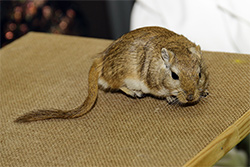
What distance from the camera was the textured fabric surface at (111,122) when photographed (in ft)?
4.09

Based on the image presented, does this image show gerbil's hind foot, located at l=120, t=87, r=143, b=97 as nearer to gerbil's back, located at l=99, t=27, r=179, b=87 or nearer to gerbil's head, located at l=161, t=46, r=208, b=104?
gerbil's back, located at l=99, t=27, r=179, b=87

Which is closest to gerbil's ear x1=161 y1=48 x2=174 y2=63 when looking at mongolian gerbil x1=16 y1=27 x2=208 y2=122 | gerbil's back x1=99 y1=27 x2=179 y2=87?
mongolian gerbil x1=16 y1=27 x2=208 y2=122

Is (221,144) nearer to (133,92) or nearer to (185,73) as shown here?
(185,73)

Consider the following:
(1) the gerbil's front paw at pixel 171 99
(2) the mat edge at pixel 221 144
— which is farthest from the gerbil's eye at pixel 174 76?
(2) the mat edge at pixel 221 144

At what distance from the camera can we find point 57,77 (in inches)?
68.2

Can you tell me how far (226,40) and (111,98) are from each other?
0.72 m

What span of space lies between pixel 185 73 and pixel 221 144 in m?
0.26

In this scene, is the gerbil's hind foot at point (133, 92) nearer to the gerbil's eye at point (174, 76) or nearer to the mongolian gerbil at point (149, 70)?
the mongolian gerbil at point (149, 70)

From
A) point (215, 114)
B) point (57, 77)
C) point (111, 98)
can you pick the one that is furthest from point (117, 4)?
point (215, 114)

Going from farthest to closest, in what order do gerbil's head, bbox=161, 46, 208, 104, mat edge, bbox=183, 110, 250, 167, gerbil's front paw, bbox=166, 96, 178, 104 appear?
gerbil's front paw, bbox=166, 96, 178, 104 < gerbil's head, bbox=161, 46, 208, 104 < mat edge, bbox=183, 110, 250, 167

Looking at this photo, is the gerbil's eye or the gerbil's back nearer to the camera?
the gerbil's eye

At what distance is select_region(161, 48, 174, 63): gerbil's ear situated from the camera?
134 centimetres

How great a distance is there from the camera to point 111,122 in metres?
1.40

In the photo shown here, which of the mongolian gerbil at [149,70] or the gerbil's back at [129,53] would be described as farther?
the gerbil's back at [129,53]
